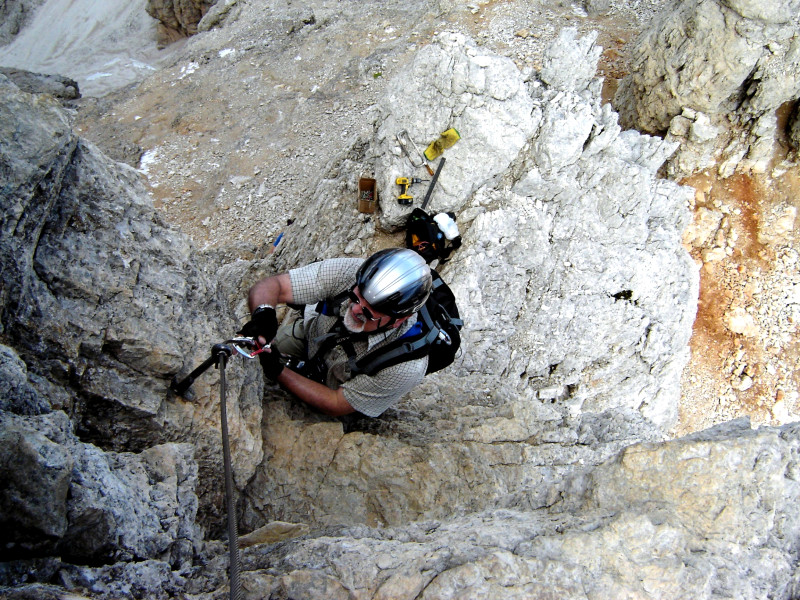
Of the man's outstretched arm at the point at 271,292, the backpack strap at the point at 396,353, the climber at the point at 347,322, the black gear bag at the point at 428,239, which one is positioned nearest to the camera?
the climber at the point at 347,322

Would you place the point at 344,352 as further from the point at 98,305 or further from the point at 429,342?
the point at 98,305

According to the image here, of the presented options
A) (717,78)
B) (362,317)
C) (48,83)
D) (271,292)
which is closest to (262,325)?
(271,292)

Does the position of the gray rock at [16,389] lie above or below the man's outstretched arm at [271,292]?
above

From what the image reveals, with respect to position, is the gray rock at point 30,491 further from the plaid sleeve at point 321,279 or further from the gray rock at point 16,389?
the plaid sleeve at point 321,279

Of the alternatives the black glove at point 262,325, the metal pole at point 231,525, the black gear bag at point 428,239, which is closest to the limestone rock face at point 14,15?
the black gear bag at point 428,239

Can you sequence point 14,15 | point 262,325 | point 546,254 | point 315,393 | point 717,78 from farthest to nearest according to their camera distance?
1. point 14,15
2. point 717,78
3. point 546,254
4. point 315,393
5. point 262,325

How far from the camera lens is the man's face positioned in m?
4.06

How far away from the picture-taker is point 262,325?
13.7ft

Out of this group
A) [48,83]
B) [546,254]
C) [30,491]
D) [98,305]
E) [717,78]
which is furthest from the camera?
[48,83]

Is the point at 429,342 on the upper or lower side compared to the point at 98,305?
lower

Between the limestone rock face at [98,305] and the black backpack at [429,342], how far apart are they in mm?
1121

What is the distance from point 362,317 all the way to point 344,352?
2.44ft

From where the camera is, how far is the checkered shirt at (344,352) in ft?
14.4

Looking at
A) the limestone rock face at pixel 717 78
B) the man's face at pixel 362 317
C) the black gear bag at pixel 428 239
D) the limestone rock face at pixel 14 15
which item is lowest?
the limestone rock face at pixel 717 78
